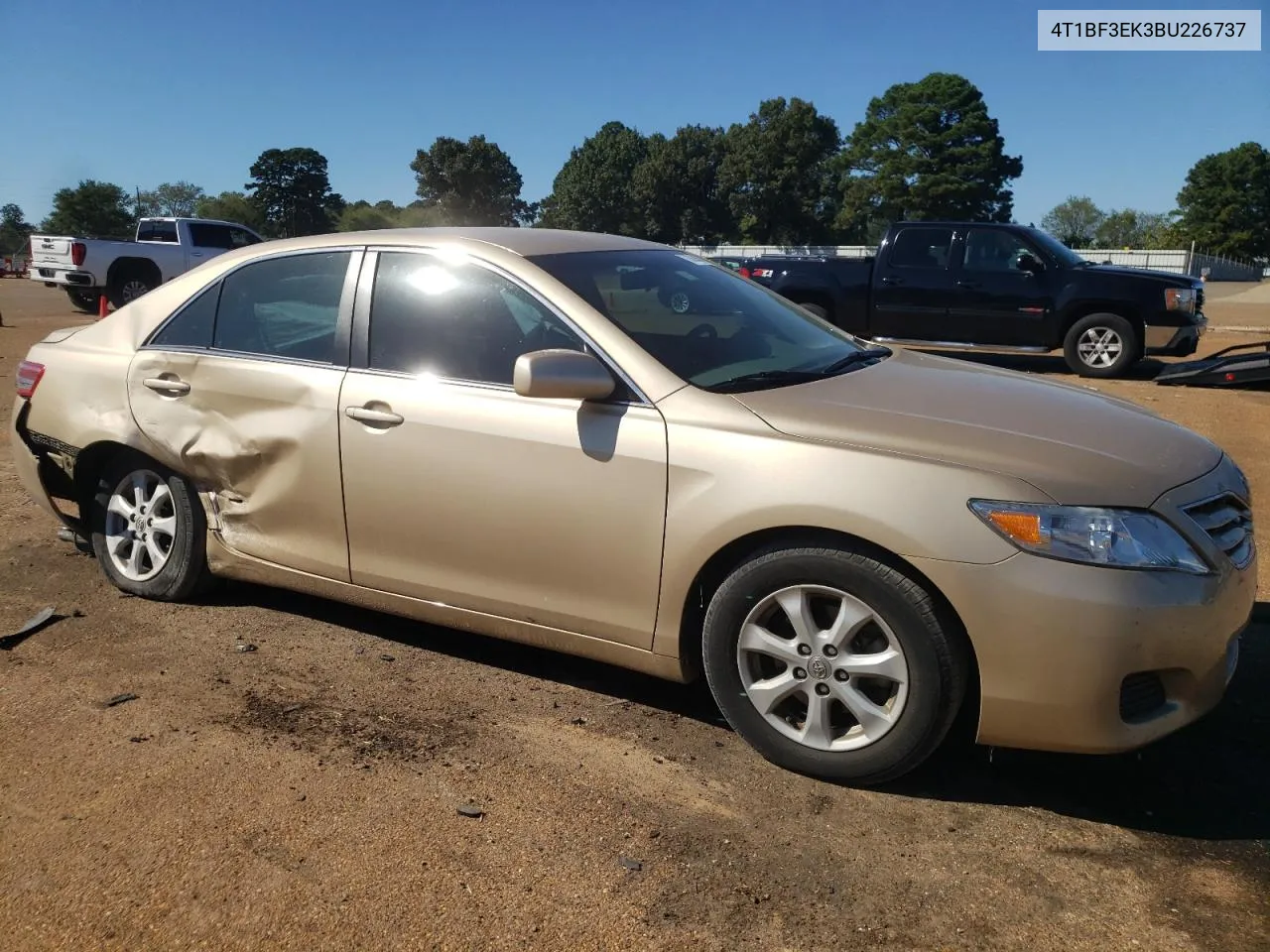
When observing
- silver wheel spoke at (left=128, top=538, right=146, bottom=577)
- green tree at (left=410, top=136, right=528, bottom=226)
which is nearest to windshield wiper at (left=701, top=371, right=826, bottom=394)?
silver wheel spoke at (left=128, top=538, right=146, bottom=577)

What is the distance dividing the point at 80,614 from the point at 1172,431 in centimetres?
437

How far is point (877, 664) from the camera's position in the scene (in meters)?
2.94

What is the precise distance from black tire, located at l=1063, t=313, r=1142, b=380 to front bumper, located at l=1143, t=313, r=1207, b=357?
0.15 metres

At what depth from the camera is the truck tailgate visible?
19844 mm

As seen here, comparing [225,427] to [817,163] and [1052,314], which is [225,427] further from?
[817,163]

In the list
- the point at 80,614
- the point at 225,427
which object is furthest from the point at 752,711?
the point at 80,614

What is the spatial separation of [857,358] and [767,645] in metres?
1.44

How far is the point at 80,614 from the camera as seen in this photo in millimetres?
4473

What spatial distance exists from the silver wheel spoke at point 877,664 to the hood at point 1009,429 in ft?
1.89

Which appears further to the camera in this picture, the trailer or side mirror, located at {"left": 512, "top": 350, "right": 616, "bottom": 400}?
the trailer

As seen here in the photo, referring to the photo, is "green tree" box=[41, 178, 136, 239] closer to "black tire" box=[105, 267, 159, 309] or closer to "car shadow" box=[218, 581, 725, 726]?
"black tire" box=[105, 267, 159, 309]

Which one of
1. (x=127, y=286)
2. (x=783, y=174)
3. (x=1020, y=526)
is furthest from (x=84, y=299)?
(x=783, y=174)

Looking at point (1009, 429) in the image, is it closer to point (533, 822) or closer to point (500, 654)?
point (533, 822)

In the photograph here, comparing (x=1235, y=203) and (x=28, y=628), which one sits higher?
(x=1235, y=203)
